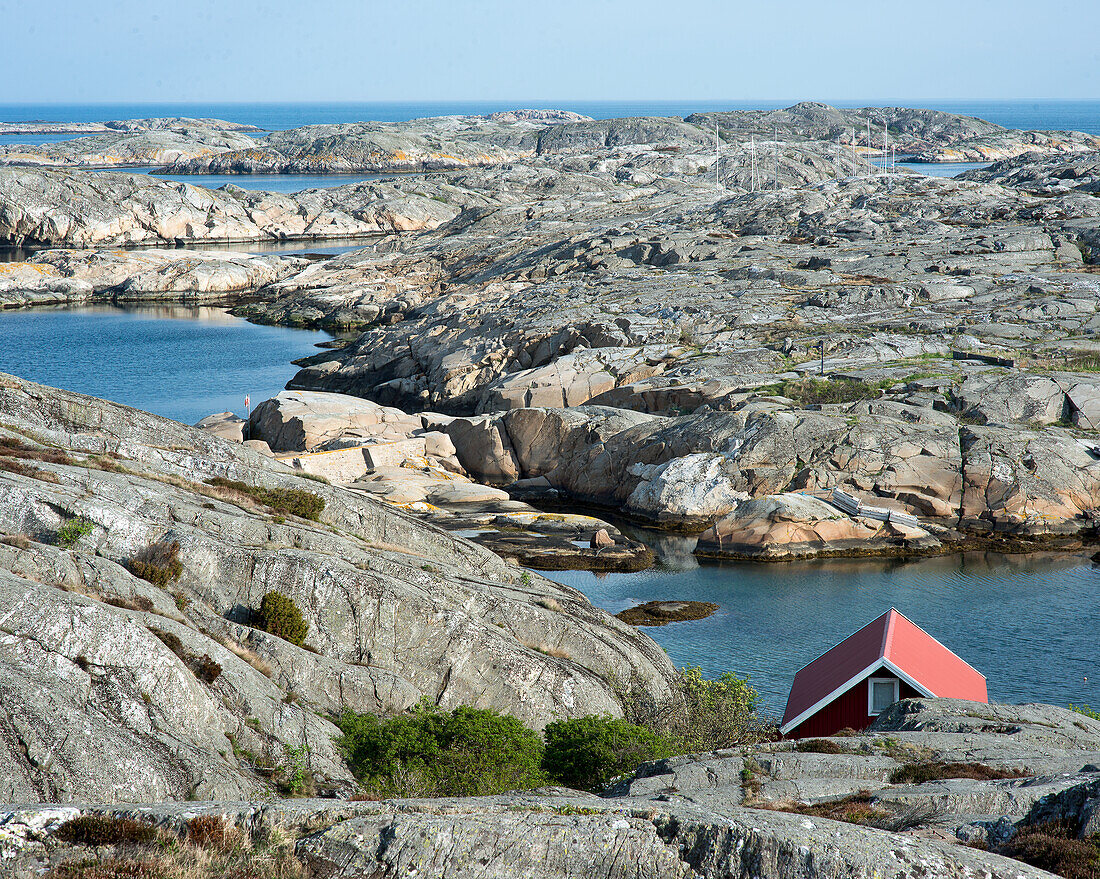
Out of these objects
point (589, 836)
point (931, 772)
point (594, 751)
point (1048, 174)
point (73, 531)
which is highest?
point (1048, 174)

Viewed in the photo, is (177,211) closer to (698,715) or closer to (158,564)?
(158,564)

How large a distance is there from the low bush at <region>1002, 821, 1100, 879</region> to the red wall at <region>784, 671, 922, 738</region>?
1452 cm

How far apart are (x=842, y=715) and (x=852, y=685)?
1.11 m

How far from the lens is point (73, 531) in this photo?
61.5 feet

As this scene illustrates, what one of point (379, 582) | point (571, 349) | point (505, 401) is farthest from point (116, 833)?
point (571, 349)

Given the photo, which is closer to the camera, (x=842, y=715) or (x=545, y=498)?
(x=842, y=715)

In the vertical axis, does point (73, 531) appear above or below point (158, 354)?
above

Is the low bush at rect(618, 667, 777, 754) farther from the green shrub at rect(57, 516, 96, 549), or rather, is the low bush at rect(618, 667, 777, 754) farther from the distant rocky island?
the green shrub at rect(57, 516, 96, 549)

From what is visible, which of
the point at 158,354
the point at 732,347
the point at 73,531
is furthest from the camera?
the point at 158,354

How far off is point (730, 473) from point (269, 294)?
282ft

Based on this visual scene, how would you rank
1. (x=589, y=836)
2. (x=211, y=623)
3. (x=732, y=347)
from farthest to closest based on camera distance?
1. (x=732, y=347)
2. (x=211, y=623)
3. (x=589, y=836)

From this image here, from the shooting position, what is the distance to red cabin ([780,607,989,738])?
25141 mm

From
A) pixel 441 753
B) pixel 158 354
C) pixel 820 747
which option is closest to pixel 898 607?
pixel 820 747

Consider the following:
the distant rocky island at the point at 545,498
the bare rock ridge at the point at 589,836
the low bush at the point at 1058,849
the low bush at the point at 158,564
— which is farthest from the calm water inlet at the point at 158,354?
the low bush at the point at 1058,849
